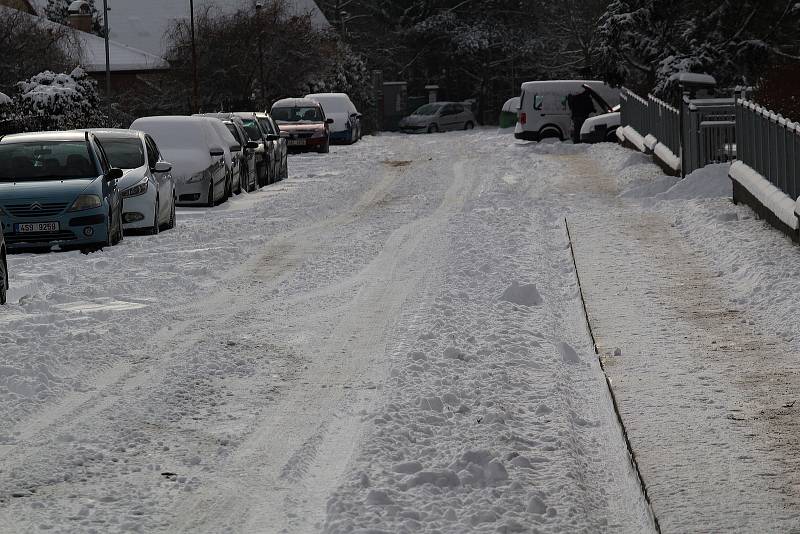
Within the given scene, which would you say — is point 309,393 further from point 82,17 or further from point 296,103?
point 82,17

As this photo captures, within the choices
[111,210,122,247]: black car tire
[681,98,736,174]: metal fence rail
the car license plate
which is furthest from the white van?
the car license plate

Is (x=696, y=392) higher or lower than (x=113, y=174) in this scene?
lower

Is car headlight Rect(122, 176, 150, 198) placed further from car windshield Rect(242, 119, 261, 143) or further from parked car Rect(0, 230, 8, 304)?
car windshield Rect(242, 119, 261, 143)

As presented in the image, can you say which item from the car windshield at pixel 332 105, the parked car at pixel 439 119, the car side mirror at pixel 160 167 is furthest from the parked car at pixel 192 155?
the parked car at pixel 439 119

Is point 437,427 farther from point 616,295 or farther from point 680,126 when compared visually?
point 680,126

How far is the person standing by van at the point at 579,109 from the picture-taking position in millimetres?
40000

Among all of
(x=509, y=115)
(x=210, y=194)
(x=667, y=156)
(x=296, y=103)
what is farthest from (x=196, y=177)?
(x=509, y=115)

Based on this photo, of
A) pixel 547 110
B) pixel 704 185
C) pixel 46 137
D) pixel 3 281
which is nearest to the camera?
pixel 3 281

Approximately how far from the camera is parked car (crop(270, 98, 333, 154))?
1592 inches

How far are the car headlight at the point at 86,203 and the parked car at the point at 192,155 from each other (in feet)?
19.4

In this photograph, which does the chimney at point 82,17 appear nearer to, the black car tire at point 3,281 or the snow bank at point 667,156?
the snow bank at point 667,156

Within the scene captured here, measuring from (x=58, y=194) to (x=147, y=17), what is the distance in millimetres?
55013

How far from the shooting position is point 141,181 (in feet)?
61.5

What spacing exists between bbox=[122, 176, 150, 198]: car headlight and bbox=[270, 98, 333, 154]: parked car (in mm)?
21754
